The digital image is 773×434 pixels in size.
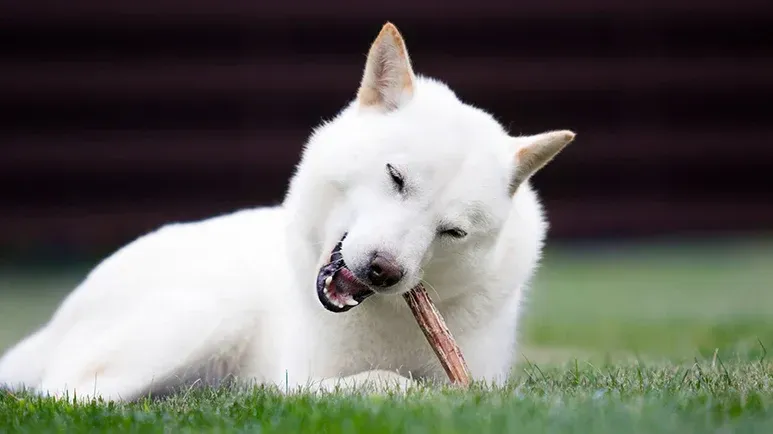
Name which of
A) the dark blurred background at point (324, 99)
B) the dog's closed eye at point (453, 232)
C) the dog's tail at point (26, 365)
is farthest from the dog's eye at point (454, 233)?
the dark blurred background at point (324, 99)

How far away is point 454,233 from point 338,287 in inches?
16.0

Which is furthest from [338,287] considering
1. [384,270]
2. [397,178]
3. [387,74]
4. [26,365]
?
[26,365]

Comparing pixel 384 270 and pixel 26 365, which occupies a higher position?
pixel 384 270

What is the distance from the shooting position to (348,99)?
11.5 metres

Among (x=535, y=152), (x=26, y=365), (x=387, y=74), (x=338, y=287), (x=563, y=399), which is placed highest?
(x=387, y=74)

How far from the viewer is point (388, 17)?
443 inches

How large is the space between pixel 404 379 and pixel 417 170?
684mm

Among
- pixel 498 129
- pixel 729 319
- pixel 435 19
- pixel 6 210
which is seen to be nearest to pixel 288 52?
pixel 435 19

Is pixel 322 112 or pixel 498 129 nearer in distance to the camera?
pixel 498 129

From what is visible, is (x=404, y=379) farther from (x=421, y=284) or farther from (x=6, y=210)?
(x=6, y=210)

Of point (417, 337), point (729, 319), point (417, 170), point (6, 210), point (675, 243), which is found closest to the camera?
point (417, 170)

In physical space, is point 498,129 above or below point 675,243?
above

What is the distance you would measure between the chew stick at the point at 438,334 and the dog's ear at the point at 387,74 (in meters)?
0.64

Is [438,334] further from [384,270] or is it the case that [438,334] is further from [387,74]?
[387,74]
